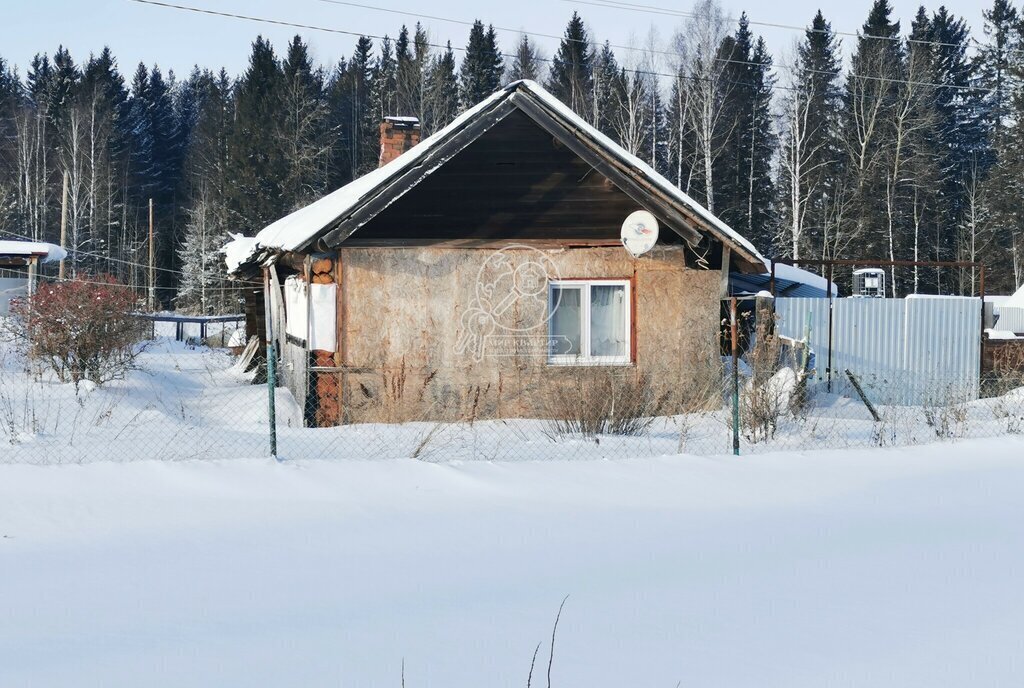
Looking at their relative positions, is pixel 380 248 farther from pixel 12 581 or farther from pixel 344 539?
pixel 12 581

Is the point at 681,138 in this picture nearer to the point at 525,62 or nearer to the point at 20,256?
the point at 525,62

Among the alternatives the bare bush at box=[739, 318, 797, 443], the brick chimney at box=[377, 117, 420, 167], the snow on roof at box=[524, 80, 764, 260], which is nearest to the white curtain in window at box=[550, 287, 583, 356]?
the snow on roof at box=[524, 80, 764, 260]

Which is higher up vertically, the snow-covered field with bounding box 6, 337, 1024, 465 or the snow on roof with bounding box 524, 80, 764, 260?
the snow on roof with bounding box 524, 80, 764, 260

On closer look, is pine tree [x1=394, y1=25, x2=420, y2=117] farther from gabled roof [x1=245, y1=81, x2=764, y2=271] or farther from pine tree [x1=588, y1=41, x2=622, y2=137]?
gabled roof [x1=245, y1=81, x2=764, y2=271]

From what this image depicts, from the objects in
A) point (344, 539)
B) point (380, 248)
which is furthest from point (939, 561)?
point (380, 248)

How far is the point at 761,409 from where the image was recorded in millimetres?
10461

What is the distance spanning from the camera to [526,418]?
12.6m

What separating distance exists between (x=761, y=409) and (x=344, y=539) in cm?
555

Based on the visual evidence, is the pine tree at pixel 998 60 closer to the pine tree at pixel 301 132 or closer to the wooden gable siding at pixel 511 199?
the pine tree at pixel 301 132

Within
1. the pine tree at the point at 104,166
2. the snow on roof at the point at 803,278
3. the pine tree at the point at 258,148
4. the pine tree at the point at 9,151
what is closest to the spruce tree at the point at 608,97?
the pine tree at the point at 258,148

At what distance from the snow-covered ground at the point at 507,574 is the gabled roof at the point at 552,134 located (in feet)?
14.6

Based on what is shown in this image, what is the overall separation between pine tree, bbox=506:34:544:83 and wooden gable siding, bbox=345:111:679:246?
1378 inches

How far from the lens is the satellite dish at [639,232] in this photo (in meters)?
12.4

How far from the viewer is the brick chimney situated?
1875cm
